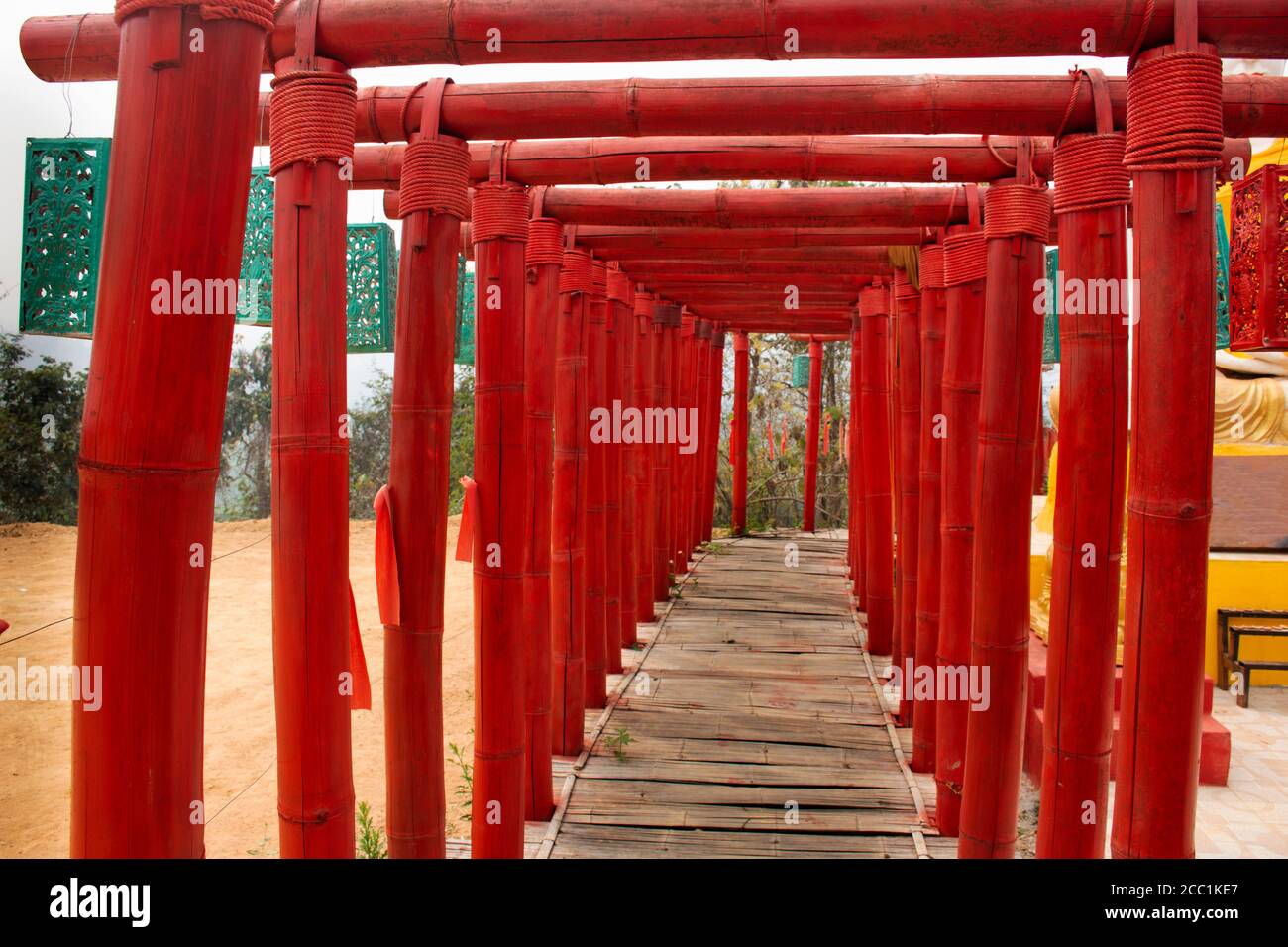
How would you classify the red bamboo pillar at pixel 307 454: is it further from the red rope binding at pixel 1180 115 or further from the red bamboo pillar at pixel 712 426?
the red bamboo pillar at pixel 712 426

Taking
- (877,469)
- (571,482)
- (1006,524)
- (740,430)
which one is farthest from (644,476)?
(740,430)

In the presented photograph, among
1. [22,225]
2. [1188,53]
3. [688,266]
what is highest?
[688,266]

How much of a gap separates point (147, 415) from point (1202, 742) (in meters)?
6.55

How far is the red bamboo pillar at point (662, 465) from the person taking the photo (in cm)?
1105

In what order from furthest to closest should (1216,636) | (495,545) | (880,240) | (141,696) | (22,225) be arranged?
(1216,636)
(880,240)
(495,545)
(22,225)
(141,696)

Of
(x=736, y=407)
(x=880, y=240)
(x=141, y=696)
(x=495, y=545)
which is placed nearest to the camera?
(x=141, y=696)

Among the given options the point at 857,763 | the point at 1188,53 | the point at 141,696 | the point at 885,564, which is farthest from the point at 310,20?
the point at 885,564

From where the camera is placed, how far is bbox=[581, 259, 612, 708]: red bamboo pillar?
23.3 ft

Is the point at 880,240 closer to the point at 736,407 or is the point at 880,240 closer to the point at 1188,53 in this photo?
the point at 1188,53

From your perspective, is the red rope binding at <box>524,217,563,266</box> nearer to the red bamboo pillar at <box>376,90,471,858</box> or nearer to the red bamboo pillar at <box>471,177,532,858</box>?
the red bamboo pillar at <box>471,177,532,858</box>

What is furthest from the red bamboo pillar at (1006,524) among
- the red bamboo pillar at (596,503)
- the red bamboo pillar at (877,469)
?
the red bamboo pillar at (877,469)

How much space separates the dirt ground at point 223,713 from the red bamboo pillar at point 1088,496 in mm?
3846

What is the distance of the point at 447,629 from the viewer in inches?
473

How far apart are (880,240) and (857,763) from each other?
11.0ft
